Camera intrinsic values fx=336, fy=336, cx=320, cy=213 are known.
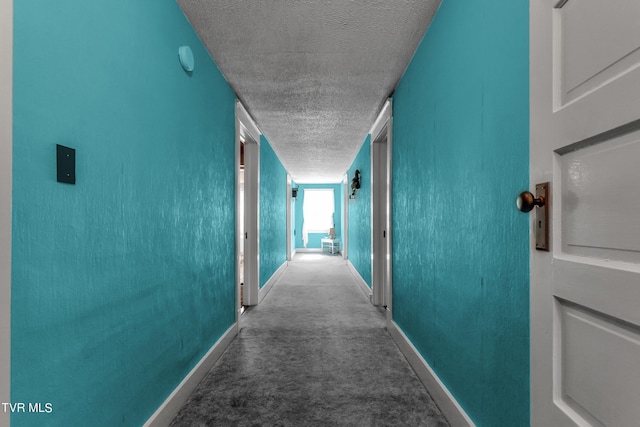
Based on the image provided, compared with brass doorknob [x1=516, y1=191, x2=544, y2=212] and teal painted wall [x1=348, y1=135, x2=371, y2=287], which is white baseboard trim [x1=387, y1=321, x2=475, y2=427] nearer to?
brass doorknob [x1=516, y1=191, x2=544, y2=212]

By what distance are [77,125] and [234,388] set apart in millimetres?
1737

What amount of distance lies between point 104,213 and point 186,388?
4.14 ft

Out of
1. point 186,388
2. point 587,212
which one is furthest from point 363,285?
point 587,212

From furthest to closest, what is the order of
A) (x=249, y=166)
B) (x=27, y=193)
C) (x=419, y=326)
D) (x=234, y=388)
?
(x=249, y=166), (x=419, y=326), (x=234, y=388), (x=27, y=193)

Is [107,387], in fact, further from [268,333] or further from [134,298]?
[268,333]

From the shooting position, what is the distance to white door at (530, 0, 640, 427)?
595 millimetres

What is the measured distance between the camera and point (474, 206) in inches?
58.1

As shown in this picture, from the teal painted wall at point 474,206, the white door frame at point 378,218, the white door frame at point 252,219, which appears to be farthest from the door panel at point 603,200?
the white door frame at point 252,219

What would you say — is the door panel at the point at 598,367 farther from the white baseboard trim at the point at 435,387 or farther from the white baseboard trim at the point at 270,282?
the white baseboard trim at the point at 270,282

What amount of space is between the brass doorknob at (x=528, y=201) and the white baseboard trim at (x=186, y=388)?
176 centimetres

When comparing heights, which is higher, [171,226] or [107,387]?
[171,226]

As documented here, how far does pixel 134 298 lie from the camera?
1.45 meters

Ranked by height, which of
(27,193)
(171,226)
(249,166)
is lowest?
(171,226)

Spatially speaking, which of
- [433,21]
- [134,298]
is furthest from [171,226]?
[433,21]
